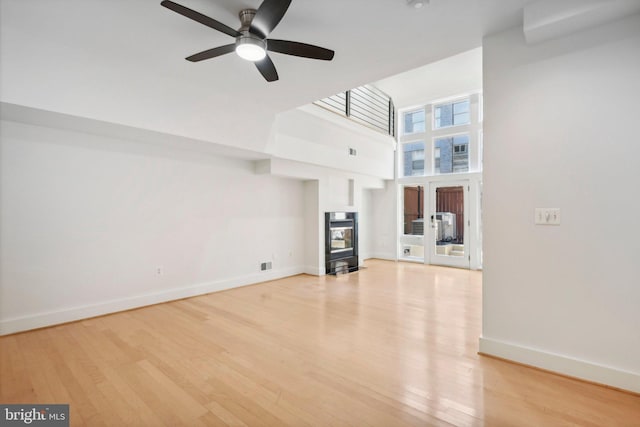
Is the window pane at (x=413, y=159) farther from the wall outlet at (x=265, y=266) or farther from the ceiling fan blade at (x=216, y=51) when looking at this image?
the ceiling fan blade at (x=216, y=51)

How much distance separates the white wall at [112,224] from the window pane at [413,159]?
13.3 ft

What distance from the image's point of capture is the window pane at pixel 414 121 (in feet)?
24.0

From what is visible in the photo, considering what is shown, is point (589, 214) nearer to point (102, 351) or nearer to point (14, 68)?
point (102, 351)

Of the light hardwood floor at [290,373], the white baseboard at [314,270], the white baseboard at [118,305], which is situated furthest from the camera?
the white baseboard at [314,270]

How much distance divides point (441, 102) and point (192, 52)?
5874 millimetres

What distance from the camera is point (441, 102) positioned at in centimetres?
691

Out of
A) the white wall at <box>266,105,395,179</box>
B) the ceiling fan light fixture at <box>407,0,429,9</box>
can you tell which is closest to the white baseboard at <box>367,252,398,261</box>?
the white wall at <box>266,105,395,179</box>

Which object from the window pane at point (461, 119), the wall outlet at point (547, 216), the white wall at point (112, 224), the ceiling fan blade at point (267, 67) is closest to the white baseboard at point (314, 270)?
the white wall at point (112, 224)

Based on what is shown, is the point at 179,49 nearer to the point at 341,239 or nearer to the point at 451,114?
the point at 341,239

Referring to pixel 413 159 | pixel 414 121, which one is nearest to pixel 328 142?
pixel 413 159

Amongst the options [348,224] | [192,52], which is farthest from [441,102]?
[192,52]

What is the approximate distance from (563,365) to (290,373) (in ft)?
6.83

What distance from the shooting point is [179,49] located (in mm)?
2803

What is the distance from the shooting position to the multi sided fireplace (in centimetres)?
599
